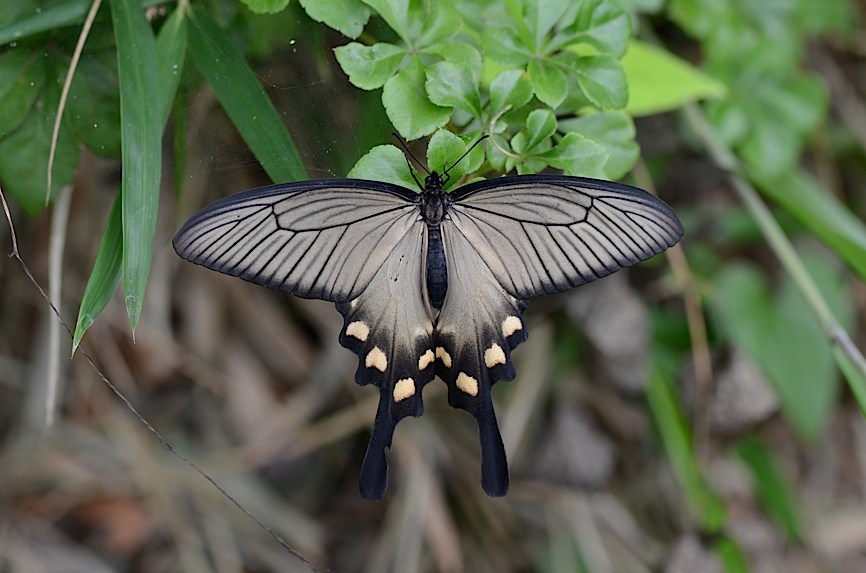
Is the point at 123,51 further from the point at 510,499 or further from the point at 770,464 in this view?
the point at 770,464

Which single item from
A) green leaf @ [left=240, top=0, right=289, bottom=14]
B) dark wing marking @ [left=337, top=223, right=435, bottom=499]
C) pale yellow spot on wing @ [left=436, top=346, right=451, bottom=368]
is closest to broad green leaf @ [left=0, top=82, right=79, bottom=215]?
green leaf @ [left=240, top=0, right=289, bottom=14]

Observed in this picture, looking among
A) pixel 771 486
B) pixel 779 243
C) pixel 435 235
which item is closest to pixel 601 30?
pixel 435 235

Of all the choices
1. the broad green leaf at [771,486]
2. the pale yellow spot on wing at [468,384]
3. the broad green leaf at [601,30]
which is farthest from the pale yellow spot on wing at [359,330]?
the broad green leaf at [771,486]

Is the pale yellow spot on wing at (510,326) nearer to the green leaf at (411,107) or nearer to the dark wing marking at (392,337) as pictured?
the dark wing marking at (392,337)

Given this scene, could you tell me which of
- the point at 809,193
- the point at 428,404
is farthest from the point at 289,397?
the point at 809,193

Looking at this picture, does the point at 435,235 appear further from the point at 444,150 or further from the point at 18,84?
the point at 18,84

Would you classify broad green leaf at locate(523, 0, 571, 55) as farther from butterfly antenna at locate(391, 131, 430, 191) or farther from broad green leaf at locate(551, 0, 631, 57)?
butterfly antenna at locate(391, 131, 430, 191)
